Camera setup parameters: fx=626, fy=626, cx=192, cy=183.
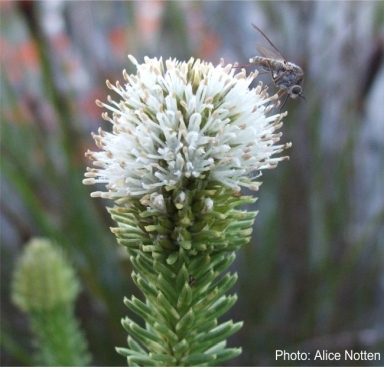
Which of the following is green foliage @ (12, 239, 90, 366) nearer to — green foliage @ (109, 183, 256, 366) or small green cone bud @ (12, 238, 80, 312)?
small green cone bud @ (12, 238, 80, 312)

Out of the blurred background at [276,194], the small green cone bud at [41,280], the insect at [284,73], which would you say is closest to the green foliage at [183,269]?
the insect at [284,73]

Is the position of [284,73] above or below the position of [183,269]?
above

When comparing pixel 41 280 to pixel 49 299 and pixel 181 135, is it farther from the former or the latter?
pixel 181 135

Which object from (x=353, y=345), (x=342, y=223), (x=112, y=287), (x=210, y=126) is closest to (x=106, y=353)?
(x=112, y=287)

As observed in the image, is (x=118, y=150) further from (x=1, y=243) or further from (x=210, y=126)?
(x=1, y=243)

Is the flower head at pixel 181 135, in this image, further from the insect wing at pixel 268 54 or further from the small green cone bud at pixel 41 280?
the small green cone bud at pixel 41 280

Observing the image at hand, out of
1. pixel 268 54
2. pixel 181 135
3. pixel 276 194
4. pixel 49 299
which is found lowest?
pixel 49 299

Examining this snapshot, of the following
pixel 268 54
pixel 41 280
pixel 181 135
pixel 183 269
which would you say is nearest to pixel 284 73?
pixel 268 54
